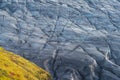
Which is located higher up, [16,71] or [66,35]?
[16,71]

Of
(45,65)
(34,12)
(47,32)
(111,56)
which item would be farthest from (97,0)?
(45,65)

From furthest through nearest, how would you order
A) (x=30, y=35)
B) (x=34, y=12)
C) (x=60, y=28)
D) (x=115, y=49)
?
(x=34, y=12), (x=60, y=28), (x=30, y=35), (x=115, y=49)

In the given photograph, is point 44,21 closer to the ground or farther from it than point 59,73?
closer to the ground

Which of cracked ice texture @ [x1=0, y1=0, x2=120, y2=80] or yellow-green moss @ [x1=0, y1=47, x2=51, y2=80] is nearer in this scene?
yellow-green moss @ [x1=0, y1=47, x2=51, y2=80]

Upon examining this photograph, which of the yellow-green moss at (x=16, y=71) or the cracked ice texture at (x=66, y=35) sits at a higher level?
the yellow-green moss at (x=16, y=71)

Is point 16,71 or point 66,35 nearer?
point 16,71

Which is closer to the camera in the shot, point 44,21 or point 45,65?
point 45,65

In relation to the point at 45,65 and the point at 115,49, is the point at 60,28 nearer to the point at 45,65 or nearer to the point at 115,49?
the point at 115,49

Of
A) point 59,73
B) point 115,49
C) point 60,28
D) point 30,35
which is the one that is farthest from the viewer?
point 60,28

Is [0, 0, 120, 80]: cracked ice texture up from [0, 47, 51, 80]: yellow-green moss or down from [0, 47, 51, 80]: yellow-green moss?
down

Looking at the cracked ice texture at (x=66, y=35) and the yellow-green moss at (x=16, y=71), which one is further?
the cracked ice texture at (x=66, y=35)
